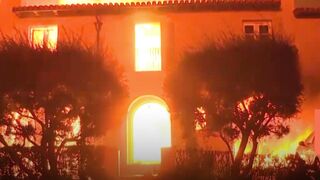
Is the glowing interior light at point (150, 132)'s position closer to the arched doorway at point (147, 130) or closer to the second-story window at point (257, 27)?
the arched doorway at point (147, 130)

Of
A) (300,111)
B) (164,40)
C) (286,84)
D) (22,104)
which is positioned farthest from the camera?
(164,40)

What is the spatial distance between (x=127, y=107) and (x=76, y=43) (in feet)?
10.7

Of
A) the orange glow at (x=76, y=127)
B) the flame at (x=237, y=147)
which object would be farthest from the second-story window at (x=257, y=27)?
the orange glow at (x=76, y=127)

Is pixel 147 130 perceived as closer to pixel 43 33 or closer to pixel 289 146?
pixel 289 146

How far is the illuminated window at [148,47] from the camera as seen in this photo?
19.2 m

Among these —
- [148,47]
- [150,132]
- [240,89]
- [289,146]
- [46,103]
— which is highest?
[148,47]

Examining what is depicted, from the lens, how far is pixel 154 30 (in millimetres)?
19750

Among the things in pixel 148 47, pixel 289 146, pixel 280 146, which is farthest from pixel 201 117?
pixel 148 47

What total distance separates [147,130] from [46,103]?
5.13m

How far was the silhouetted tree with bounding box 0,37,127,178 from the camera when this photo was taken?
15406mm

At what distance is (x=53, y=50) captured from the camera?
16.3 meters

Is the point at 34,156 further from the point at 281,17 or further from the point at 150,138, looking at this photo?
the point at 281,17

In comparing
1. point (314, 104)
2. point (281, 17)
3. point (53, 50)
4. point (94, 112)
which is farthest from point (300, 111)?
point (53, 50)

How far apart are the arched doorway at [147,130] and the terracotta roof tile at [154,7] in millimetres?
3829
